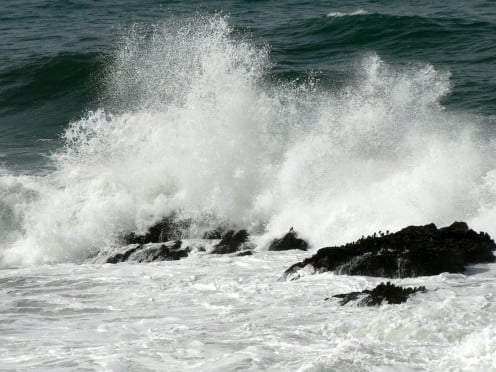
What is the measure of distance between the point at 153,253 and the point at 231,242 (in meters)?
1.39

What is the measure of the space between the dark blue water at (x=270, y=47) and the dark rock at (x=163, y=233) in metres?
5.50

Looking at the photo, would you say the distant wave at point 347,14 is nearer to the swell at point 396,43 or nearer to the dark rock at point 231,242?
the swell at point 396,43

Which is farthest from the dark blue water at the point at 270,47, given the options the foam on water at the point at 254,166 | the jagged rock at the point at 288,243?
the jagged rock at the point at 288,243

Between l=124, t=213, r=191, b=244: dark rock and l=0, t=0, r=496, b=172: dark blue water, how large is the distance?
18.1 ft

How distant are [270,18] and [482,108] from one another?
13.1 m

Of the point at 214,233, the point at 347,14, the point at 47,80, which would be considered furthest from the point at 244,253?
the point at 347,14

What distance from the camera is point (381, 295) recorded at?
1074 cm

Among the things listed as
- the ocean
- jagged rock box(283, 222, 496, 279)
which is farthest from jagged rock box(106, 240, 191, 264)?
jagged rock box(283, 222, 496, 279)

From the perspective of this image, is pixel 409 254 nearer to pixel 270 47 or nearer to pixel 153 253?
pixel 153 253

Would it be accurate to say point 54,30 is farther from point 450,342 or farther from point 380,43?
point 450,342

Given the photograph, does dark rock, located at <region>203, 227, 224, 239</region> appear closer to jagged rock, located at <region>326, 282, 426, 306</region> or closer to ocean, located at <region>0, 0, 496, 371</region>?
ocean, located at <region>0, 0, 496, 371</region>

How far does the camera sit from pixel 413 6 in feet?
107

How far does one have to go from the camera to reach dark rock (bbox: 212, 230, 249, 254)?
48.6 ft

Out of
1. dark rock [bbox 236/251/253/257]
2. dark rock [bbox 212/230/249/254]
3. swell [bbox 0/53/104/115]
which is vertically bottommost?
dark rock [bbox 236/251/253/257]
